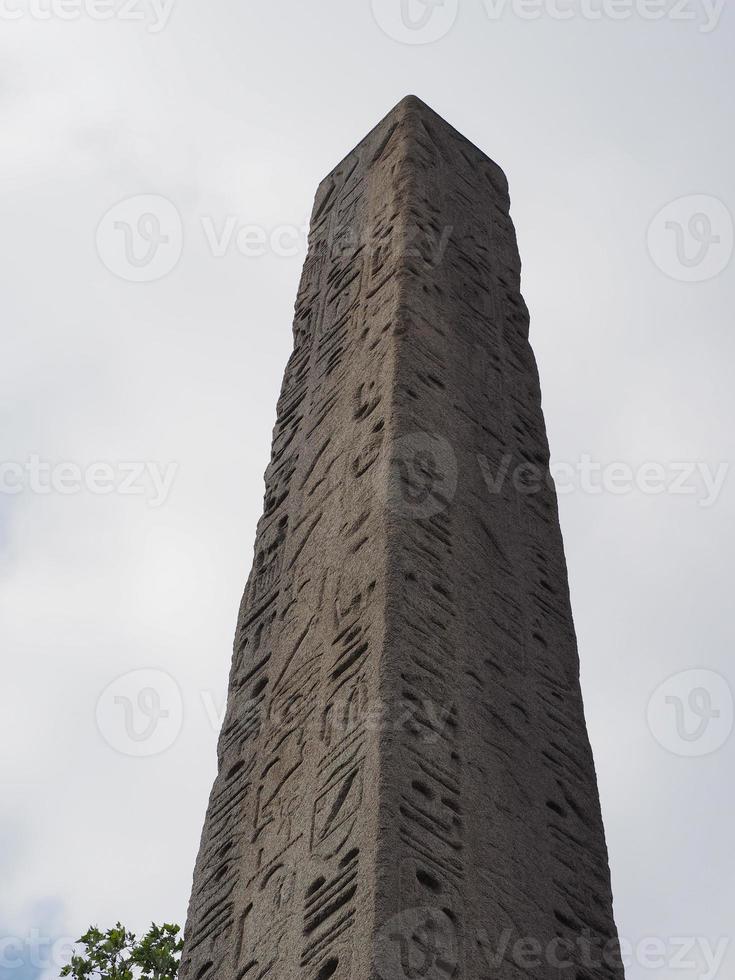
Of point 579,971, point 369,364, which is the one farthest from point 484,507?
point 579,971

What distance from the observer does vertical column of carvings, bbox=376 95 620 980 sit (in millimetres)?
3574

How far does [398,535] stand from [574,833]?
2.86 ft

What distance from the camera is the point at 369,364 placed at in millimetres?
5270

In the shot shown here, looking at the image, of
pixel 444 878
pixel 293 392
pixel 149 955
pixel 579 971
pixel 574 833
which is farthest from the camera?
pixel 149 955

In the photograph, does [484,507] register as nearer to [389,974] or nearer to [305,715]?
[305,715]

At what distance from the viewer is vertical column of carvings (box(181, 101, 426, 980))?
11.9 ft

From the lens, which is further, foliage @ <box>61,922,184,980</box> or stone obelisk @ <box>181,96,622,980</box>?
foliage @ <box>61,922,184,980</box>

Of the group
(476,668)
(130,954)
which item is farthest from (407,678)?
(130,954)

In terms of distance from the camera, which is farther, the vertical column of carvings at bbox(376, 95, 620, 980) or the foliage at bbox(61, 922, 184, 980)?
the foliage at bbox(61, 922, 184, 980)

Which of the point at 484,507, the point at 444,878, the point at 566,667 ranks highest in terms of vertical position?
the point at 484,507

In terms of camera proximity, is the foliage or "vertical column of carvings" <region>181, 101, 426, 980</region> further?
the foliage

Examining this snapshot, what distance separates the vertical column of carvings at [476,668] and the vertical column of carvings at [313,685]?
80 millimetres

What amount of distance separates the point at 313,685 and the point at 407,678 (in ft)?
1.32

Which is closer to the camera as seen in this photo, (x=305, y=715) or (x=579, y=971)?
(x=579, y=971)
